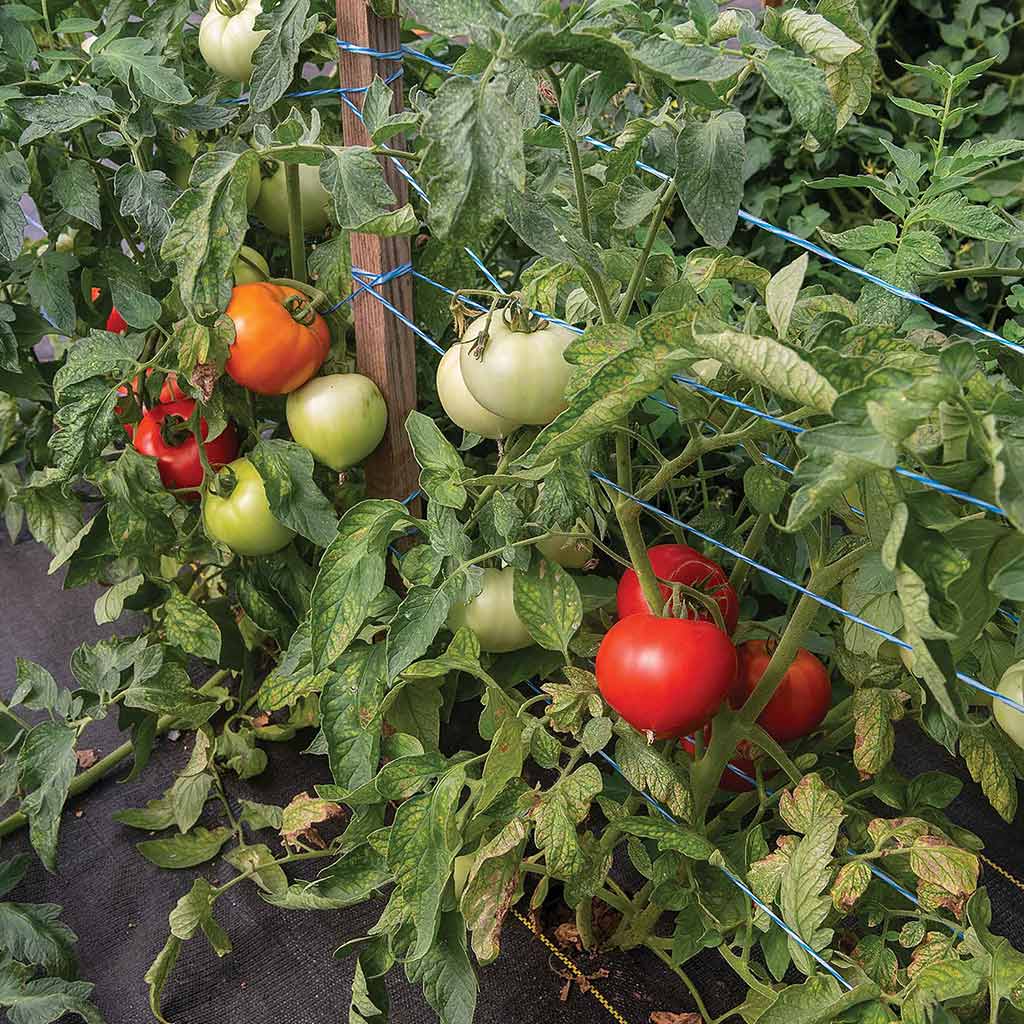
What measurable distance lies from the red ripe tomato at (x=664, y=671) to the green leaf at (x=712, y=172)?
0.29 meters

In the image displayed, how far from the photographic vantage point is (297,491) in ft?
3.38

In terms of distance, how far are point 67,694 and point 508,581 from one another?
1.74 feet

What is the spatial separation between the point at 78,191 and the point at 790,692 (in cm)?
83

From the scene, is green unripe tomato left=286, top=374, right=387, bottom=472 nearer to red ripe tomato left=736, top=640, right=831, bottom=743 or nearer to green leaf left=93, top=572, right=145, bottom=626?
green leaf left=93, top=572, right=145, bottom=626

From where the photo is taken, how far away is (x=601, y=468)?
87 cm

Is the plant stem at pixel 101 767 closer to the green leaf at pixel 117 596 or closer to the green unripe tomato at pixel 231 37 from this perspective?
the green leaf at pixel 117 596

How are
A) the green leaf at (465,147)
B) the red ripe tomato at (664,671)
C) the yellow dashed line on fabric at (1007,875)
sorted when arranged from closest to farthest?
the green leaf at (465,147), the red ripe tomato at (664,671), the yellow dashed line on fabric at (1007,875)

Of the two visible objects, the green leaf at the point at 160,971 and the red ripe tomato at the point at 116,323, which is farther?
the red ripe tomato at the point at 116,323

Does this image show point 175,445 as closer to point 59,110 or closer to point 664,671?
point 59,110

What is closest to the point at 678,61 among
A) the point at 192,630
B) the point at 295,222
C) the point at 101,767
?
the point at 295,222

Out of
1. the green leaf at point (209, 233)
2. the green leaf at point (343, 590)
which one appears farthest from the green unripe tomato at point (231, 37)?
the green leaf at point (343, 590)

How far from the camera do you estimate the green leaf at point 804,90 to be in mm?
554

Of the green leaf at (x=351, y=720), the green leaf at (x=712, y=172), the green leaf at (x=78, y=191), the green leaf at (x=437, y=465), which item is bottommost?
the green leaf at (x=351, y=720)

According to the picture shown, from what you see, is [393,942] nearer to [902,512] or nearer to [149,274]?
[902,512]
